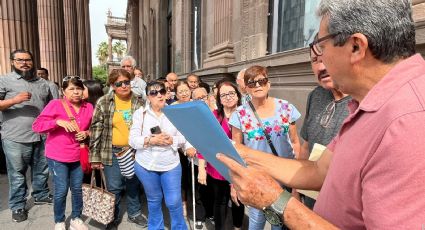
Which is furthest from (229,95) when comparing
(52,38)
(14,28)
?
(52,38)

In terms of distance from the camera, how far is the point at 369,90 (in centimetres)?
89

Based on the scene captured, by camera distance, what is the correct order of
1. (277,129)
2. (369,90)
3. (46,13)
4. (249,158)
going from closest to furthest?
(369,90)
(249,158)
(277,129)
(46,13)

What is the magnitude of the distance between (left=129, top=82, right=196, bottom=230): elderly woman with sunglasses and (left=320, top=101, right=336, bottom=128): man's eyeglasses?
58.9 inches

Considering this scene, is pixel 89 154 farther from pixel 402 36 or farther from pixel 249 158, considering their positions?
pixel 402 36

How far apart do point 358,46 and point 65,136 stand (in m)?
3.07

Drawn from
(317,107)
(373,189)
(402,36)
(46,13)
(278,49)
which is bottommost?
(373,189)

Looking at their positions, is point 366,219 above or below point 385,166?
below

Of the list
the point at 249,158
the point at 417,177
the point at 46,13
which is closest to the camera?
the point at 417,177

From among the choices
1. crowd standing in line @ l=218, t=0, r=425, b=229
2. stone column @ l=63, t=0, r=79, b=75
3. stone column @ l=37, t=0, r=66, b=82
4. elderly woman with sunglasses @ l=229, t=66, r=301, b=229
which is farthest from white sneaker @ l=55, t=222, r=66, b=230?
stone column @ l=63, t=0, r=79, b=75

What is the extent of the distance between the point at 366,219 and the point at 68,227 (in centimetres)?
362

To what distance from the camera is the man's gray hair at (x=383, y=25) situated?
0.82 m

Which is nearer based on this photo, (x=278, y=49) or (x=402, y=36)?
(x=402, y=36)

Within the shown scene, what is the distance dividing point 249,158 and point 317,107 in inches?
34.1

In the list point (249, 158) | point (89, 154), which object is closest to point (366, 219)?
point (249, 158)
